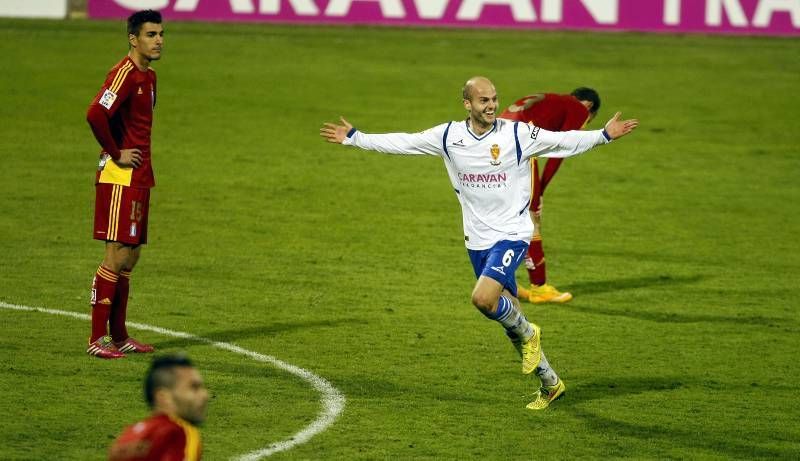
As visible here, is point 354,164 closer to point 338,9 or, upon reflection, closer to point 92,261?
point 92,261

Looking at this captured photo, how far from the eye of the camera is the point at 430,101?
24797 mm

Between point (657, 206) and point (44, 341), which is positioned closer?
point (44, 341)

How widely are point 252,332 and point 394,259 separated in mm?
3470

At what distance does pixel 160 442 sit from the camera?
5.57 metres

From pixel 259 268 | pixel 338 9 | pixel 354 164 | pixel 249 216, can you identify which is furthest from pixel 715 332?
pixel 338 9

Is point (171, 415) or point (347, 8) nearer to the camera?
point (171, 415)

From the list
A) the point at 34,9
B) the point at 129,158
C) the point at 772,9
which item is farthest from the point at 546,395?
the point at 34,9

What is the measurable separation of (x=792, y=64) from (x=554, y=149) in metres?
20.1

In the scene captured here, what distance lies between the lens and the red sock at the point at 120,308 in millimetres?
10656

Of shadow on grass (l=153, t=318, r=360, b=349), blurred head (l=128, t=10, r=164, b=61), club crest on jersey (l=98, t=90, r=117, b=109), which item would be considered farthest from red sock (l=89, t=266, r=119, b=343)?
blurred head (l=128, t=10, r=164, b=61)

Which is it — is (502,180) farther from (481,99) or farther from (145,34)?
(145,34)

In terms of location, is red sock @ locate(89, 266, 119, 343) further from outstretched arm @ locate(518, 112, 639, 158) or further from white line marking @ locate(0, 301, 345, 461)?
outstretched arm @ locate(518, 112, 639, 158)

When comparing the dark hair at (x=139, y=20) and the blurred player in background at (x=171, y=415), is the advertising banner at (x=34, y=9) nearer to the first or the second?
the dark hair at (x=139, y=20)

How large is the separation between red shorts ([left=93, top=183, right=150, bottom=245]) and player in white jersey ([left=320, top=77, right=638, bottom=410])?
7.07 feet
